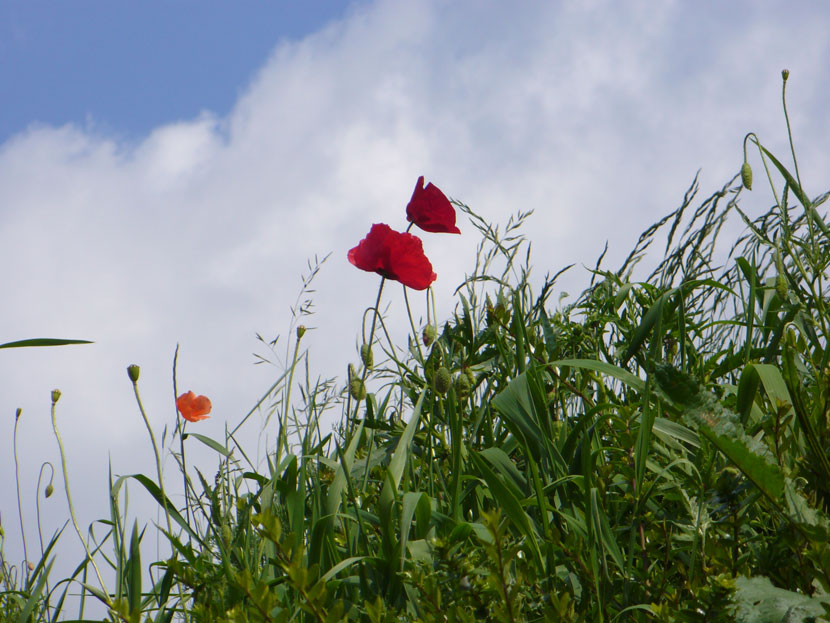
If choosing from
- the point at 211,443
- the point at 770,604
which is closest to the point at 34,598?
the point at 211,443

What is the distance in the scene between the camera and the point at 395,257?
1704 millimetres

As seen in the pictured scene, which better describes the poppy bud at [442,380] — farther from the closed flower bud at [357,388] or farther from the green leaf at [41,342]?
the green leaf at [41,342]

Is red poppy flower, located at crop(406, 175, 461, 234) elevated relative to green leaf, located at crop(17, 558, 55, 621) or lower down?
elevated

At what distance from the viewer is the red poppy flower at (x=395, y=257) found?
1.70 meters

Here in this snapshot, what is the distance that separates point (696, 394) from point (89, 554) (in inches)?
56.0

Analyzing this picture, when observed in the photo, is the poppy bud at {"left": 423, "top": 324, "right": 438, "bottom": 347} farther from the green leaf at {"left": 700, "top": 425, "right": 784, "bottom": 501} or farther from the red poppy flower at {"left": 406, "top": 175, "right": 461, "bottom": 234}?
the green leaf at {"left": 700, "top": 425, "right": 784, "bottom": 501}

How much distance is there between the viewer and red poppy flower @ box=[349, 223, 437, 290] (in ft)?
5.58

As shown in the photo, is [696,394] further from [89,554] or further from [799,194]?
[89,554]

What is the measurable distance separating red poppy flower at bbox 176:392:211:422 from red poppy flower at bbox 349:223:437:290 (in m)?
0.71

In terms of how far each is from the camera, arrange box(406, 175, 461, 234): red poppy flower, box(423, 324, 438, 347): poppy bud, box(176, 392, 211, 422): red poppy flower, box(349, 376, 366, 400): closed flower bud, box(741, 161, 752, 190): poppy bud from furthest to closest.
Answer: box(176, 392, 211, 422): red poppy flower < box(423, 324, 438, 347): poppy bud < box(406, 175, 461, 234): red poppy flower < box(741, 161, 752, 190): poppy bud < box(349, 376, 366, 400): closed flower bud

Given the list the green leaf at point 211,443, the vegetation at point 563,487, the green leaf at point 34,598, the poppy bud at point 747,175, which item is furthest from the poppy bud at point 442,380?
the green leaf at point 34,598

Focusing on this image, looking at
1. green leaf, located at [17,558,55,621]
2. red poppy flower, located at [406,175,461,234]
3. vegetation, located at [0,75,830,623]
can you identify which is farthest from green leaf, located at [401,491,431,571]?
green leaf, located at [17,558,55,621]

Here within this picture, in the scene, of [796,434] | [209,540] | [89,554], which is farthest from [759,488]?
[89,554]

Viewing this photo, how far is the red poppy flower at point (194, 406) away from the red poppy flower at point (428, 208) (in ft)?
2.75
